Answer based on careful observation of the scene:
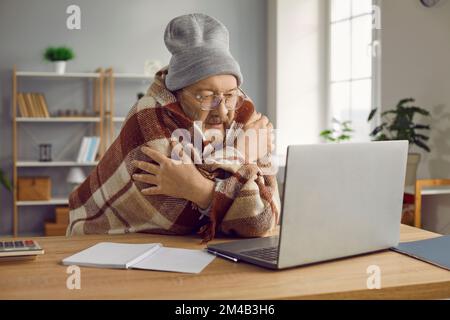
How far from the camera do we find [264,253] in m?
1.21

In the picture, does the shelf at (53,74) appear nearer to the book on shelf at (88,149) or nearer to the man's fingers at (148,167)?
the book on shelf at (88,149)

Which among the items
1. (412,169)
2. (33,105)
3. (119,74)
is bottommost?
(412,169)

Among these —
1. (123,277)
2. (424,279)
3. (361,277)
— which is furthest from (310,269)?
(123,277)

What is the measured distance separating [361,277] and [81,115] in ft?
13.9

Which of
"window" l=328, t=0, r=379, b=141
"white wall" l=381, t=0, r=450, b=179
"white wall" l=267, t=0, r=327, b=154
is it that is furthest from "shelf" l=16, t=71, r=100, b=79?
"white wall" l=381, t=0, r=450, b=179

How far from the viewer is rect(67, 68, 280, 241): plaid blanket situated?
142cm

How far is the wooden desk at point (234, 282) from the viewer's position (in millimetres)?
963

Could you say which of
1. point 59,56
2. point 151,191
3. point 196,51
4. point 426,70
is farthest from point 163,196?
point 59,56

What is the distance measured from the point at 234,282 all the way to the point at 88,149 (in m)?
4.07

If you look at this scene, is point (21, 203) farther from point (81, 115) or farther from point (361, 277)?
point (361, 277)

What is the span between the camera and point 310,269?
3.71 feet

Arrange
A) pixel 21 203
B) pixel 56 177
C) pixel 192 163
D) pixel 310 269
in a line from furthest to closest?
pixel 56 177 → pixel 21 203 → pixel 192 163 → pixel 310 269

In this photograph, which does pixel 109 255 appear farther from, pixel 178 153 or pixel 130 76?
pixel 130 76

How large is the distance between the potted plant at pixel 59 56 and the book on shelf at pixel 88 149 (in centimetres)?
61
